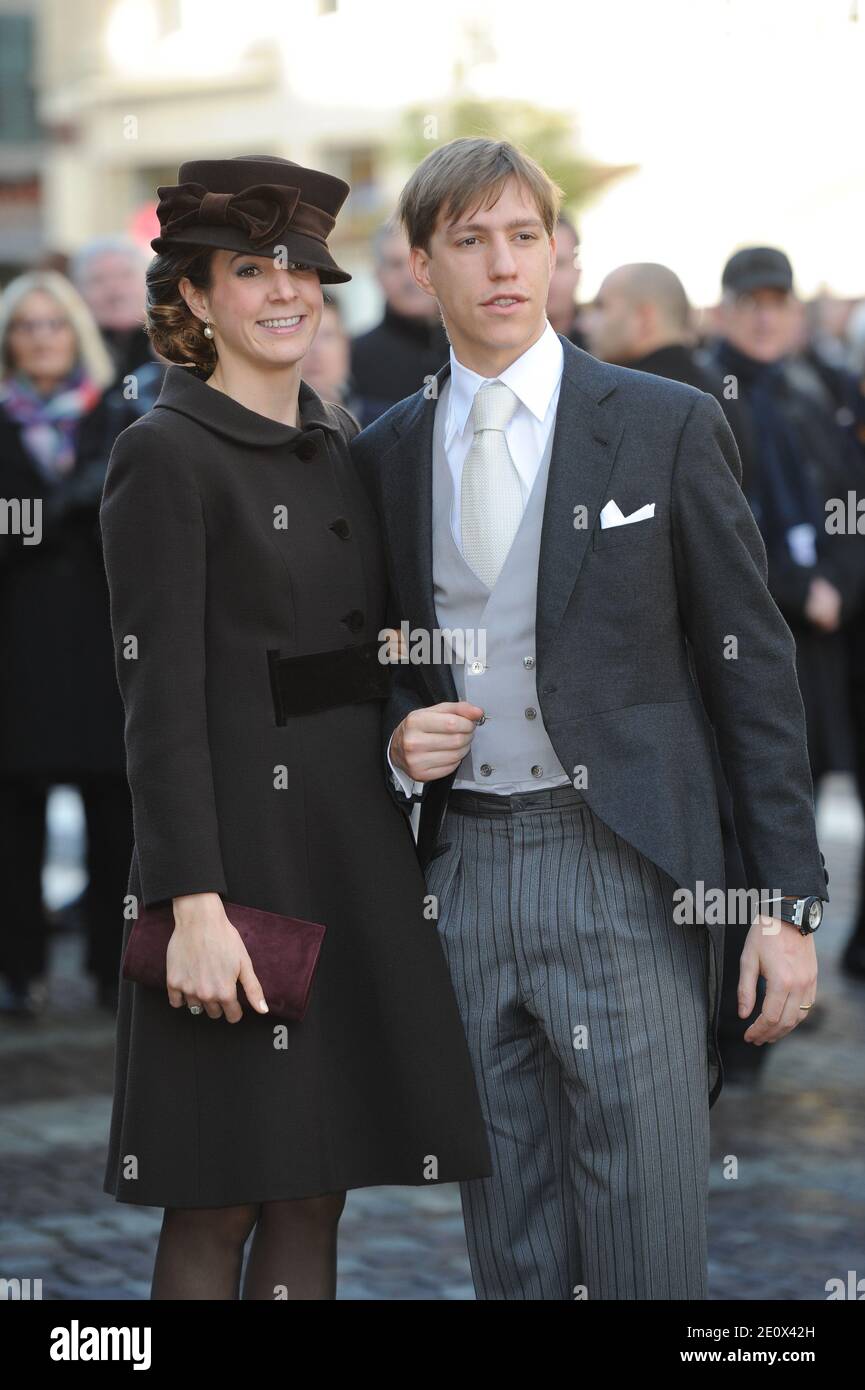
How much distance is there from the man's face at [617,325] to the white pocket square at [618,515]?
290cm

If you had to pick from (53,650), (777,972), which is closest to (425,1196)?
(777,972)

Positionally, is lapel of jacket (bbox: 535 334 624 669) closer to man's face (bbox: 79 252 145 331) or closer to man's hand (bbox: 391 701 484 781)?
man's hand (bbox: 391 701 484 781)

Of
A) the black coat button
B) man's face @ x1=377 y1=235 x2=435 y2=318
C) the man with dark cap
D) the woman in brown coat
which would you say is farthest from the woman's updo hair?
man's face @ x1=377 y1=235 x2=435 y2=318

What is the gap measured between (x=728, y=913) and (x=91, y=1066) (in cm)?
397

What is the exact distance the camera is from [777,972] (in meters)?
3.25

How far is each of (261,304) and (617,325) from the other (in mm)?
2868

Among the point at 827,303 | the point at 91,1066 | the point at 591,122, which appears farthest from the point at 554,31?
the point at 91,1066

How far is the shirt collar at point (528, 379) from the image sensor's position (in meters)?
3.37

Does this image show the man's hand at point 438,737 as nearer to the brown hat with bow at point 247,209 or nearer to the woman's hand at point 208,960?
the woman's hand at point 208,960

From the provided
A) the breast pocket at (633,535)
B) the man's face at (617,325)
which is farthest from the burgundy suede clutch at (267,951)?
the man's face at (617,325)

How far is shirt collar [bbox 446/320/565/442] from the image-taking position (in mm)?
3365

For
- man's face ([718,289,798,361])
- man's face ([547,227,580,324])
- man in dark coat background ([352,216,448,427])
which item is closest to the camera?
man's face ([547,227,580,324])

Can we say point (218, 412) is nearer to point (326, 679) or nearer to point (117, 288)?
point (326, 679)

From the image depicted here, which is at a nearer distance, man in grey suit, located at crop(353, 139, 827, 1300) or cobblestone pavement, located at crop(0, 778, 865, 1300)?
man in grey suit, located at crop(353, 139, 827, 1300)
